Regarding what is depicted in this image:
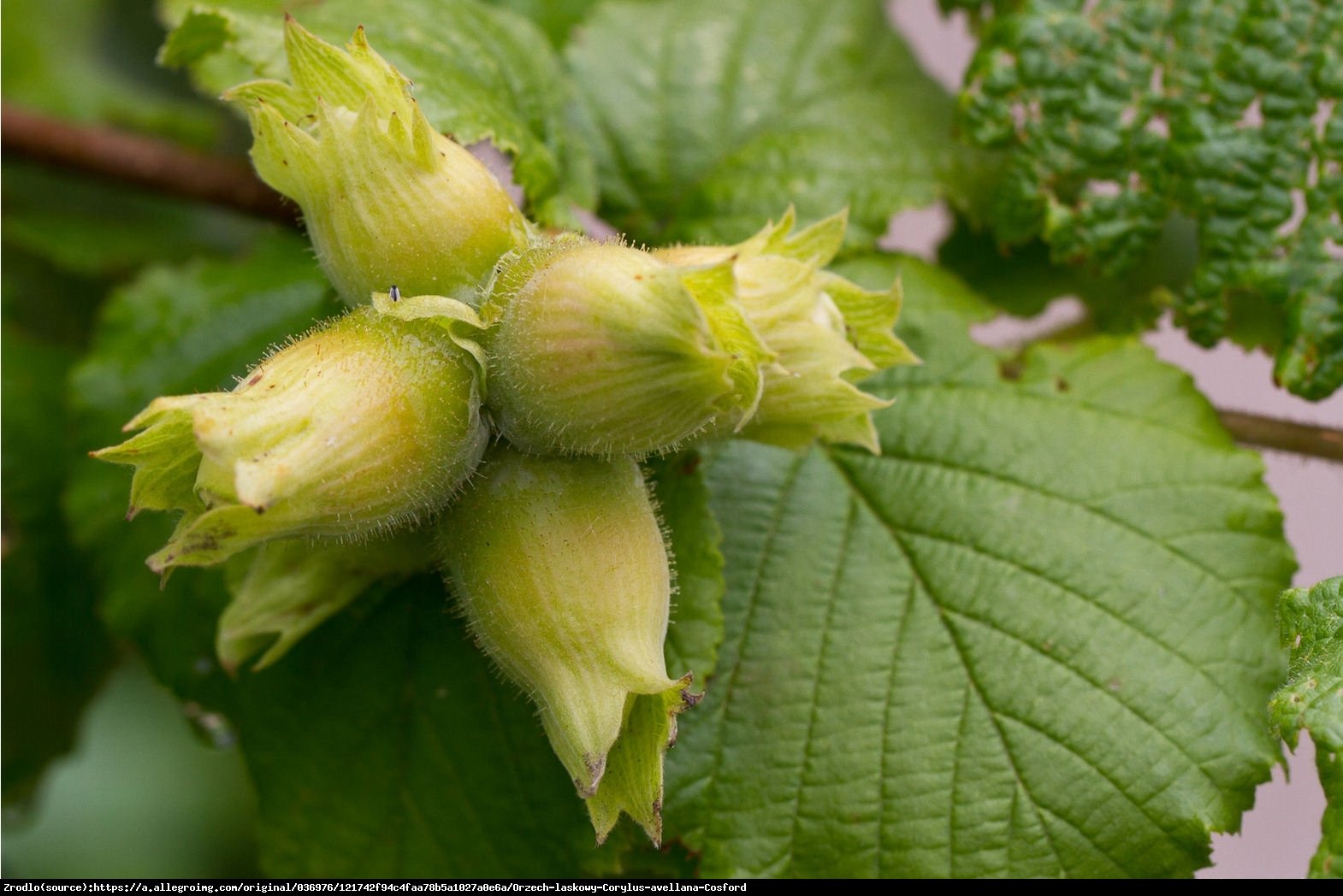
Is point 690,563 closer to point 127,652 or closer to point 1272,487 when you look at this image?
point 1272,487

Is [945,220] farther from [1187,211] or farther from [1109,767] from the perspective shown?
[1109,767]

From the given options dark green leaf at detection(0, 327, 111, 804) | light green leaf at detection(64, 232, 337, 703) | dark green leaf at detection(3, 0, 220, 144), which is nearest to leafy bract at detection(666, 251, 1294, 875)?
light green leaf at detection(64, 232, 337, 703)

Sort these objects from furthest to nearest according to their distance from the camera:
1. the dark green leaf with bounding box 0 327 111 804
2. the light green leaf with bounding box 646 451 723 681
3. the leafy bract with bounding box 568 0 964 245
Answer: the dark green leaf with bounding box 0 327 111 804 → the leafy bract with bounding box 568 0 964 245 → the light green leaf with bounding box 646 451 723 681

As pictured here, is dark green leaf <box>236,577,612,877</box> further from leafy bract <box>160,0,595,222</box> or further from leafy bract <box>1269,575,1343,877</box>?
leafy bract <box>1269,575,1343,877</box>

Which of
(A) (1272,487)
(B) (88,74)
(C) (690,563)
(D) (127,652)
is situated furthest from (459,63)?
(B) (88,74)

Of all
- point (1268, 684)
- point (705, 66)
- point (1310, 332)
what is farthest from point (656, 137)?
point (1268, 684)

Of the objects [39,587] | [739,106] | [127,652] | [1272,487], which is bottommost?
[127,652]
